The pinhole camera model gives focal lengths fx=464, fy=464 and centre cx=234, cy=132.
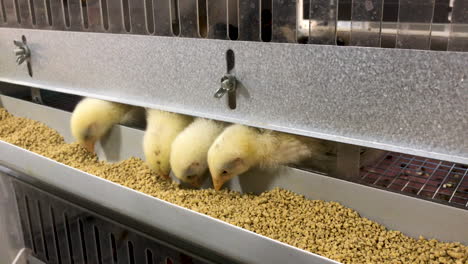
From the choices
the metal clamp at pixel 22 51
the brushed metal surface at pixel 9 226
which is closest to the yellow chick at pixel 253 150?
the metal clamp at pixel 22 51

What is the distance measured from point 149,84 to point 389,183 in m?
0.60

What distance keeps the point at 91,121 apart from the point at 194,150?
15.5 inches

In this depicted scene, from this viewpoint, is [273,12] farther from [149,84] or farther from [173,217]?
[173,217]

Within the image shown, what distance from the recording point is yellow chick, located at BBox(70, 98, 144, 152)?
1426 mm

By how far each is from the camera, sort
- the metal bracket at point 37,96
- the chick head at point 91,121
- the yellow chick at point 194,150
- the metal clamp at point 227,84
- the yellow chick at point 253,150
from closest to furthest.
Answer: the metal clamp at point 227,84 < the yellow chick at point 253,150 < the yellow chick at point 194,150 < the chick head at point 91,121 < the metal bracket at point 37,96

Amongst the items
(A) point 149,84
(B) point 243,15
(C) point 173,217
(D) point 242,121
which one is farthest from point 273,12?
(C) point 173,217

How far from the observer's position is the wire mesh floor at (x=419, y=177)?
1.01m

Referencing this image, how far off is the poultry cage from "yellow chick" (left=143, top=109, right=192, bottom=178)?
8 centimetres

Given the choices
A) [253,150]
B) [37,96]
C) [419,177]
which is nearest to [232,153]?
[253,150]

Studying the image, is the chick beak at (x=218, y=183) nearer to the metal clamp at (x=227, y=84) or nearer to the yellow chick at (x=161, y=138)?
the yellow chick at (x=161, y=138)

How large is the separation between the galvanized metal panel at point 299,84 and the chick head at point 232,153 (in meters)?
0.16

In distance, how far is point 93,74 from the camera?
119 cm

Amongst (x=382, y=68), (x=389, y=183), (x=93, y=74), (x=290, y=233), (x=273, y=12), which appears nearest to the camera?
(x=382, y=68)

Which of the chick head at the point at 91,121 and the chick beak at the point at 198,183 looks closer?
the chick beak at the point at 198,183
